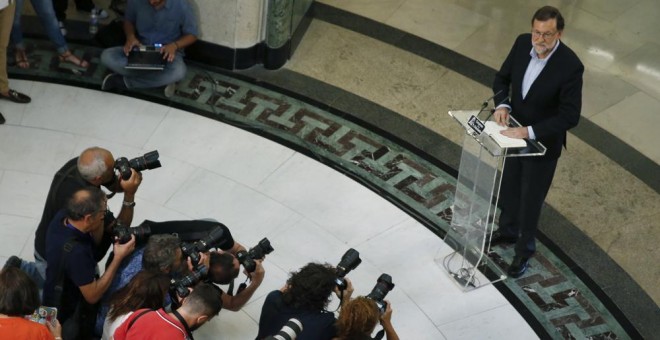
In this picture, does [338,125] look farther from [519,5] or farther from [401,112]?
[519,5]

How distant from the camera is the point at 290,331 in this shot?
3.54 metres

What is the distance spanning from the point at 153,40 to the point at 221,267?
276 centimetres

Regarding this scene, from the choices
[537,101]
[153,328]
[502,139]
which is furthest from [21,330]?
[537,101]

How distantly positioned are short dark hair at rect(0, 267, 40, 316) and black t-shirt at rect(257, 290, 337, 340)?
97 cm

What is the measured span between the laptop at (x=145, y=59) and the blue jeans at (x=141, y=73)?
70 mm

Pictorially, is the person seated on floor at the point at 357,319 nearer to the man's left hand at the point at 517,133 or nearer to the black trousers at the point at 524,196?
the man's left hand at the point at 517,133

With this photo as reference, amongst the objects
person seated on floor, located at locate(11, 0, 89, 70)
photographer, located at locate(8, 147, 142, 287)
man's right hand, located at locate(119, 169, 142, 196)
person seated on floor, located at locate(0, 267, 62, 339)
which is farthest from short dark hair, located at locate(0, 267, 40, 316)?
person seated on floor, located at locate(11, 0, 89, 70)

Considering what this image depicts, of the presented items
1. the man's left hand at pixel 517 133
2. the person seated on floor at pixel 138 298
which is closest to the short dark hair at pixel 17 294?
the person seated on floor at pixel 138 298

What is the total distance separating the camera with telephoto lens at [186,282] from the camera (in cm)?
377

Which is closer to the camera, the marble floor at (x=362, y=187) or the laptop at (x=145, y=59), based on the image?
the marble floor at (x=362, y=187)

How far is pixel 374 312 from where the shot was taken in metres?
3.68

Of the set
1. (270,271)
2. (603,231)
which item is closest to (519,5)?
(603,231)

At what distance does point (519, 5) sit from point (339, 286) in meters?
4.86

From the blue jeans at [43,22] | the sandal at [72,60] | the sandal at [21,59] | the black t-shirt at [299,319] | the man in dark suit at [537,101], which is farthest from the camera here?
the sandal at [72,60]
